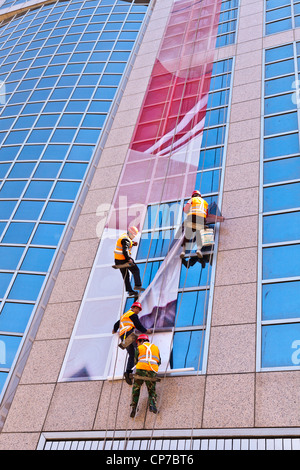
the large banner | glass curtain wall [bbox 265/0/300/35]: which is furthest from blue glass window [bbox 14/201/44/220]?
glass curtain wall [bbox 265/0/300/35]

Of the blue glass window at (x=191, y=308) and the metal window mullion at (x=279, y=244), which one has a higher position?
the metal window mullion at (x=279, y=244)

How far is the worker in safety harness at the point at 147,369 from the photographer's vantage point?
1089 centimetres

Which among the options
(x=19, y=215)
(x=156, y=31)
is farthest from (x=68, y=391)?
(x=156, y=31)

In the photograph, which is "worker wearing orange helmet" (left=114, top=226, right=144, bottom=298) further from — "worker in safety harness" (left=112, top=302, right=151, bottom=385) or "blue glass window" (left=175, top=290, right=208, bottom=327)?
"worker in safety harness" (left=112, top=302, right=151, bottom=385)

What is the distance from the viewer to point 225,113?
18.0 m

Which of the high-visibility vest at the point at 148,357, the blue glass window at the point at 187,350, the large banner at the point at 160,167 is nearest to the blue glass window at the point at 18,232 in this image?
the large banner at the point at 160,167

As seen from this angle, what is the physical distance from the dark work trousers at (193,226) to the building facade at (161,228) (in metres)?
0.44

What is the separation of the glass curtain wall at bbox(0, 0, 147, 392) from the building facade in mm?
77

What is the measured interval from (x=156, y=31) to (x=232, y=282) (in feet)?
56.5

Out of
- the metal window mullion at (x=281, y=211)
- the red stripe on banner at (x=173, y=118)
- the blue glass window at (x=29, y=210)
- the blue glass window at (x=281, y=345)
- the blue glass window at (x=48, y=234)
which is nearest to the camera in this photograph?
the blue glass window at (x=281, y=345)

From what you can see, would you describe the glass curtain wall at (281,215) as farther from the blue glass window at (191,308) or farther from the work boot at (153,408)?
the work boot at (153,408)

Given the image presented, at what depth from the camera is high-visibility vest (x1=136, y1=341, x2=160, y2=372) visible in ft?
35.9

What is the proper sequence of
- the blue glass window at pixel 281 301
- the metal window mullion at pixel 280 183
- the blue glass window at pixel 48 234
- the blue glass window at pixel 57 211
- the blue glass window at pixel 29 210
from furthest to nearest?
1. the blue glass window at pixel 29 210
2. the blue glass window at pixel 57 211
3. the blue glass window at pixel 48 234
4. the metal window mullion at pixel 280 183
5. the blue glass window at pixel 281 301

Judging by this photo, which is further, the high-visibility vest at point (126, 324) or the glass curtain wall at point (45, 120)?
the glass curtain wall at point (45, 120)
